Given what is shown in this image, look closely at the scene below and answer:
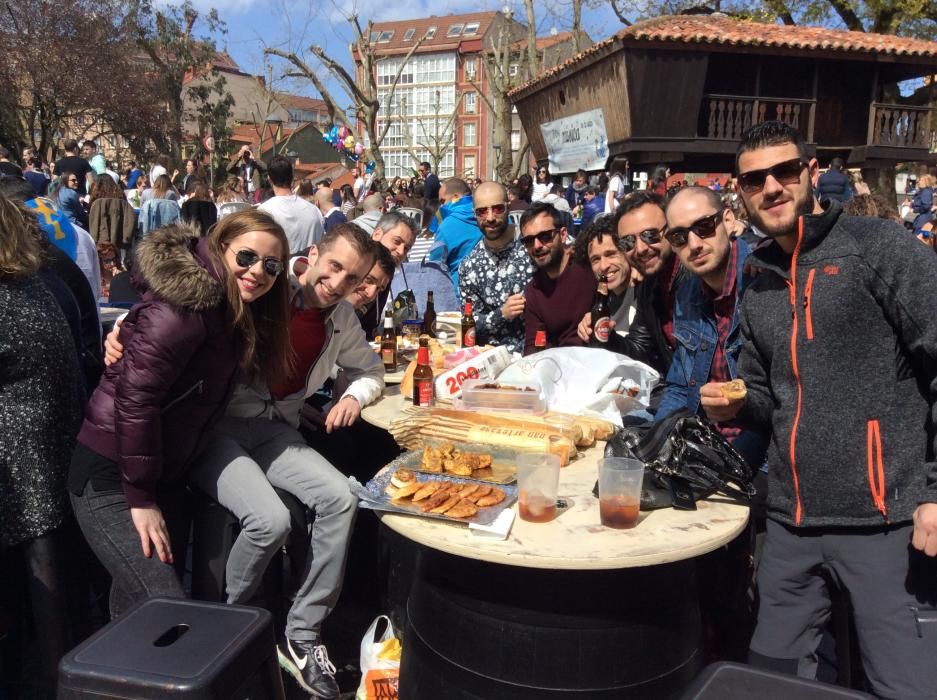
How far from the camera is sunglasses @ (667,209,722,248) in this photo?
2.87 metres

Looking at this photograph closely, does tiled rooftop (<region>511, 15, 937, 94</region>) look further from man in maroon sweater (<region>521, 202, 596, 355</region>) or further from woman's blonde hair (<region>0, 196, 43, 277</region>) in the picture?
woman's blonde hair (<region>0, 196, 43, 277</region>)

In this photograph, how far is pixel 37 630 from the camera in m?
2.62

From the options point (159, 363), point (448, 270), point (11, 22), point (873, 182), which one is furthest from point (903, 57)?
point (11, 22)

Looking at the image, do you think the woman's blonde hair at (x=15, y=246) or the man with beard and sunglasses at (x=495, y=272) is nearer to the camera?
the woman's blonde hair at (x=15, y=246)

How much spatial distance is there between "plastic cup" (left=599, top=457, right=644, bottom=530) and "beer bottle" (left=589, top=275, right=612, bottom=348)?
190 cm

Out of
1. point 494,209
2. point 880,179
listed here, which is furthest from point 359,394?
point 880,179

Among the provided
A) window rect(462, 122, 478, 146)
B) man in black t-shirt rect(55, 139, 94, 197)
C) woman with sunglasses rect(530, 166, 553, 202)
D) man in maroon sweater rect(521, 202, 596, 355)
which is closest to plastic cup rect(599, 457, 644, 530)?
man in maroon sweater rect(521, 202, 596, 355)

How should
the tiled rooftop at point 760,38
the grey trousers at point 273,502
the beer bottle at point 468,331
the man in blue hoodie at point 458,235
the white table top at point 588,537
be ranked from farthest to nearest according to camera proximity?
the tiled rooftop at point 760,38 → the man in blue hoodie at point 458,235 → the beer bottle at point 468,331 → the grey trousers at point 273,502 → the white table top at point 588,537

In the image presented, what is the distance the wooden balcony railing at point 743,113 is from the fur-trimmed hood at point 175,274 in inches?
738

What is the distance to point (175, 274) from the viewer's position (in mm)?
2430

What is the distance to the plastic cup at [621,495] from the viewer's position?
2.20 metres

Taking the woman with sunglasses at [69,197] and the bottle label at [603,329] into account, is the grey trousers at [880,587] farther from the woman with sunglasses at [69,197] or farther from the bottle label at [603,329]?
the woman with sunglasses at [69,197]

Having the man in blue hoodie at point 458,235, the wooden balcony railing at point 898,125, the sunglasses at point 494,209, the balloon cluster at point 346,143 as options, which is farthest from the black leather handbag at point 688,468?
the balloon cluster at point 346,143

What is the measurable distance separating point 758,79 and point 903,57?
4.21 meters
